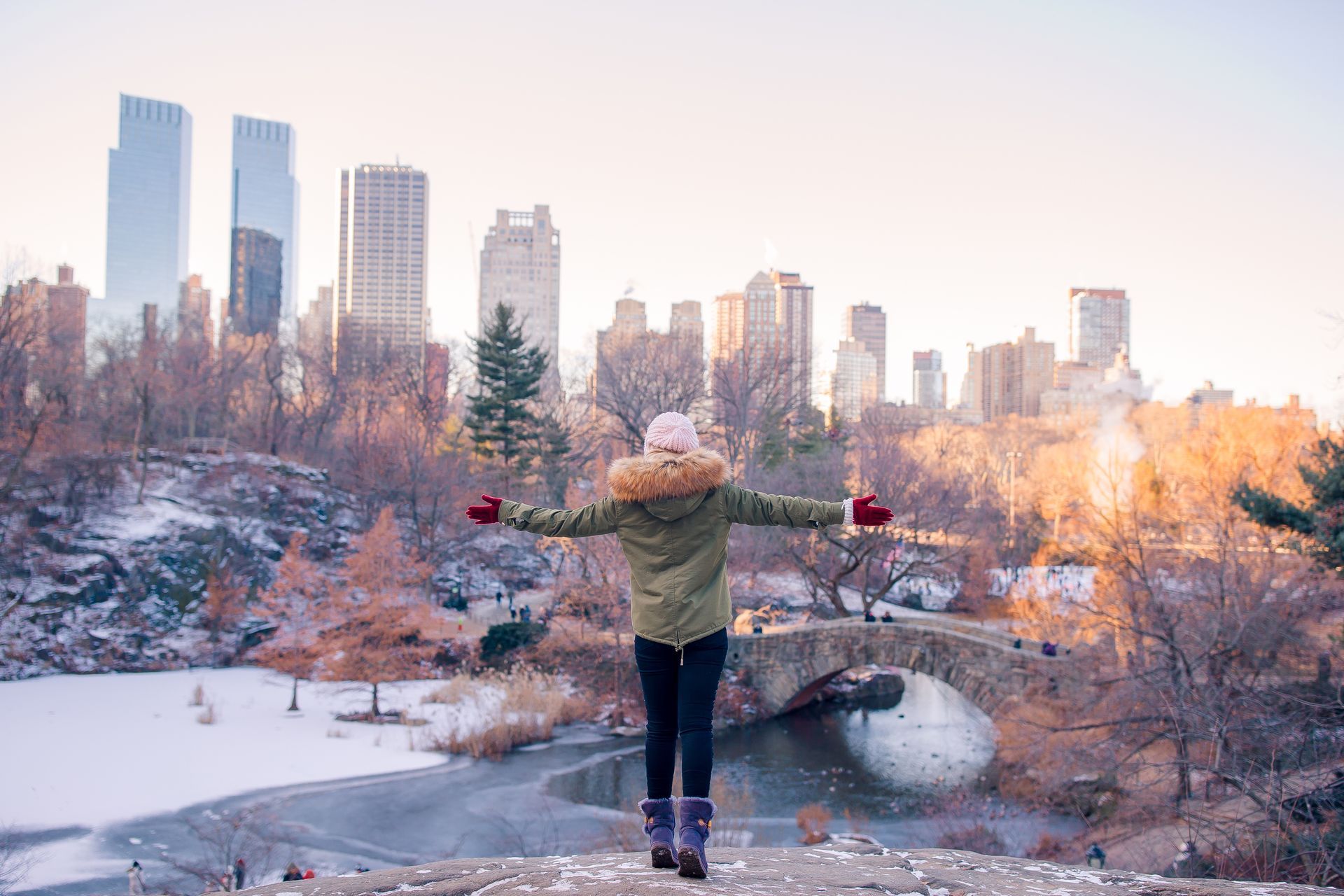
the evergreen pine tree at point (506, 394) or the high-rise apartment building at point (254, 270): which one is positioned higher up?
the high-rise apartment building at point (254, 270)

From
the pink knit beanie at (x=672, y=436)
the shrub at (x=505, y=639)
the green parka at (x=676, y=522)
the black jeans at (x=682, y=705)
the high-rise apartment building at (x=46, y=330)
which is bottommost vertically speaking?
the shrub at (x=505, y=639)

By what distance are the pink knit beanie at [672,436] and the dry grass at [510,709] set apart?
16872 millimetres

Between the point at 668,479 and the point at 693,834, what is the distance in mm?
1420

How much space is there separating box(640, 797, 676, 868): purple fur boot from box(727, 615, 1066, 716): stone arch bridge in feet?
54.2

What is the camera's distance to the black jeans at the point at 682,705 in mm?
3547

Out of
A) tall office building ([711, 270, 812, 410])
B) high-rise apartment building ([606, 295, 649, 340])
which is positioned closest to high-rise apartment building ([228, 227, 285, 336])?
high-rise apartment building ([606, 295, 649, 340])

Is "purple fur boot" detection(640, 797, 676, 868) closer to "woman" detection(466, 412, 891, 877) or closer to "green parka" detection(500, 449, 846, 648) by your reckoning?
"woman" detection(466, 412, 891, 877)

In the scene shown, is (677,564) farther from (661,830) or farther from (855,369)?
(855,369)

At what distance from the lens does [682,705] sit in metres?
3.59

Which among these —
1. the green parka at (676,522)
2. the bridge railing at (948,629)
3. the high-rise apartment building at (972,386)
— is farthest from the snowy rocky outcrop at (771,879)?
the high-rise apartment building at (972,386)

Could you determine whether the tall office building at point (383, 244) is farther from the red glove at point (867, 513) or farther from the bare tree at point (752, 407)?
the red glove at point (867, 513)

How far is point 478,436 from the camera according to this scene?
3459 cm

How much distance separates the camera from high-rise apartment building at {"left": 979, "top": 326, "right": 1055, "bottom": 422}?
332 feet

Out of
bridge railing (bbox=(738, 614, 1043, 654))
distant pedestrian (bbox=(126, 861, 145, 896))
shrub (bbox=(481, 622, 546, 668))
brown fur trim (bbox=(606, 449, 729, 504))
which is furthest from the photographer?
shrub (bbox=(481, 622, 546, 668))
